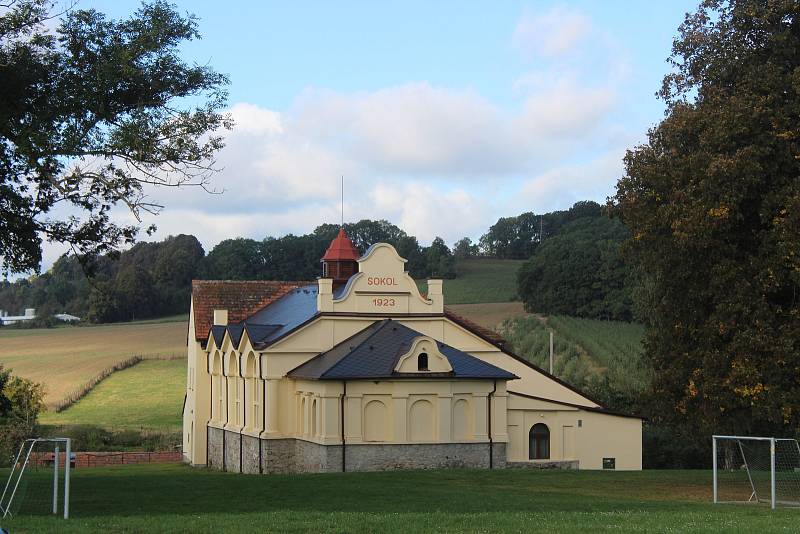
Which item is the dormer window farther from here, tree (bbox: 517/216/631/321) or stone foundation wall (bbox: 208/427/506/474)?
tree (bbox: 517/216/631/321)

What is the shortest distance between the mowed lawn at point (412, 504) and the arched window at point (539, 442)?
1100cm

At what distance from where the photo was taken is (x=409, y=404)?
143ft

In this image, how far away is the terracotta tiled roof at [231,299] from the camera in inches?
2367

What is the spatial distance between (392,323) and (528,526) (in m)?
28.5

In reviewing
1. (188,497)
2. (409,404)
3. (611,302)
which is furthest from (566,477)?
(611,302)

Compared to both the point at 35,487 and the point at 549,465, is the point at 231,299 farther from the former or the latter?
the point at 35,487

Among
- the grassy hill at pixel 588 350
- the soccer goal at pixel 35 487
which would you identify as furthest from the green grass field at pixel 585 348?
the soccer goal at pixel 35 487

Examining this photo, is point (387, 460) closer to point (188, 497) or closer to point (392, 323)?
point (392, 323)

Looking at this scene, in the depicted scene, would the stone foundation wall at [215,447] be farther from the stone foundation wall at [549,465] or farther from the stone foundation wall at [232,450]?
the stone foundation wall at [549,465]

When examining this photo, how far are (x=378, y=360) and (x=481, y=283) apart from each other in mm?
79495

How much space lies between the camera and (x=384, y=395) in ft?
143

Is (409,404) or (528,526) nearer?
(528,526)

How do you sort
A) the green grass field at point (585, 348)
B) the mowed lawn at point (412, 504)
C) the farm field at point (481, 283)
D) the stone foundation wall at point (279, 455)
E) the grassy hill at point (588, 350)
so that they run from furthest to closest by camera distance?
the farm field at point (481, 283)
the green grass field at point (585, 348)
the grassy hill at point (588, 350)
the stone foundation wall at point (279, 455)
the mowed lawn at point (412, 504)

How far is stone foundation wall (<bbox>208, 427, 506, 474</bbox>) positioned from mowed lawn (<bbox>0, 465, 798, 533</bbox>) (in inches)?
241
